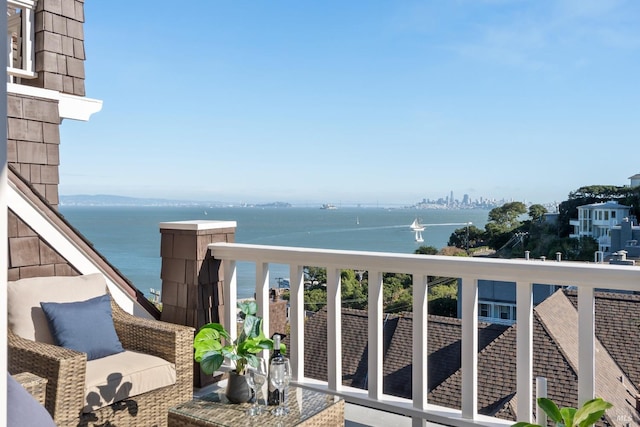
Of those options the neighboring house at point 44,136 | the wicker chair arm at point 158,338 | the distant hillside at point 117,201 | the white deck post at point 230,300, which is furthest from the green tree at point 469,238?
the distant hillside at point 117,201

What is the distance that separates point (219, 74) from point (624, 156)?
27230mm

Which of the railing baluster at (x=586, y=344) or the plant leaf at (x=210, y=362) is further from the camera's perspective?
the railing baluster at (x=586, y=344)

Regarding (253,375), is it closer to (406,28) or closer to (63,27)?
(63,27)

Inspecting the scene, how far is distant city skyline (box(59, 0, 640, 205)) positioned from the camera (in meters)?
27.8

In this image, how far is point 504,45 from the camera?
3403 cm

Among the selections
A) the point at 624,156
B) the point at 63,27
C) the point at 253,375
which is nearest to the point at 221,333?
the point at 253,375

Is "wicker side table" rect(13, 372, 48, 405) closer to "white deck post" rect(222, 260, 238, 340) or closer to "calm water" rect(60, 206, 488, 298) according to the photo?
"white deck post" rect(222, 260, 238, 340)

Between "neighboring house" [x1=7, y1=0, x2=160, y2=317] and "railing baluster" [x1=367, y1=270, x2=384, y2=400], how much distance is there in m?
1.59

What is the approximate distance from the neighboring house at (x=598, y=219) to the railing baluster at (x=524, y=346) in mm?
11177

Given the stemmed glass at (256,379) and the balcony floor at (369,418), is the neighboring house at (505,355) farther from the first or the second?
the stemmed glass at (256,379)

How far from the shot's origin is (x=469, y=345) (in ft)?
8.40

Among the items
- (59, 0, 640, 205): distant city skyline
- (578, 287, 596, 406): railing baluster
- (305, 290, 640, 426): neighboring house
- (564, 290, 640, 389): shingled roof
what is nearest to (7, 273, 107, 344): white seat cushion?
(305, 290, 640, 426): neighboring house

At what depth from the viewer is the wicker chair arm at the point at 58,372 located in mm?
2186

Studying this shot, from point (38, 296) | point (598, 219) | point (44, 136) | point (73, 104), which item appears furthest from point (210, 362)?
point (598, 219)
